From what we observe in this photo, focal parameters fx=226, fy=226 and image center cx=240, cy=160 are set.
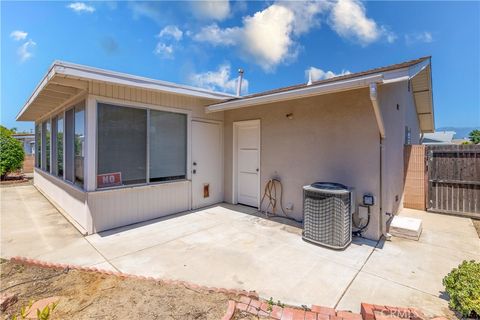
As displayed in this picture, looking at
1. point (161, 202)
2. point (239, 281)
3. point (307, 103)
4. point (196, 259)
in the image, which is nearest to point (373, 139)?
point (307, 103)

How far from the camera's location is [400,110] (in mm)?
5496

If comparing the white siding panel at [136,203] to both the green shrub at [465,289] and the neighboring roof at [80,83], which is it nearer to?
the neighboring roof at [80,83]

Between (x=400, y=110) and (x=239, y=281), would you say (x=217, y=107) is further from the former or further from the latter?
(x=400, y=110)

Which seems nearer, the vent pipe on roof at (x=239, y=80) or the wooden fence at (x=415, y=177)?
the wooden fence at (x=415, y=177)

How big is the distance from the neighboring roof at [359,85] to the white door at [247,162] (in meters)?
1.05

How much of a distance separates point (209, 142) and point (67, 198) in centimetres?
369

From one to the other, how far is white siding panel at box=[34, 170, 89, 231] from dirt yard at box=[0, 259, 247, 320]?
5.24 ft

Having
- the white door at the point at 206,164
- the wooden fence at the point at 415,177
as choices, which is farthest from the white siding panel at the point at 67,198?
the wooden fence at the point at 415,177

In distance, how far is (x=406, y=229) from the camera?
4.15 meters

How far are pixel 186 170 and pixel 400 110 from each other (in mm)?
5471

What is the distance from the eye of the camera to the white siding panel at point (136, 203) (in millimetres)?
4340

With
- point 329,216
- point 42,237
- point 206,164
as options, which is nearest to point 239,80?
point 206,164

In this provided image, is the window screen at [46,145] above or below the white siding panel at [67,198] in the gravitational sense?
above

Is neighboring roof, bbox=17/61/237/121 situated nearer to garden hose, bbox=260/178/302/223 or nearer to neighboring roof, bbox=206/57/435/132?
neighboring roof, bbox=206/57/435/132
